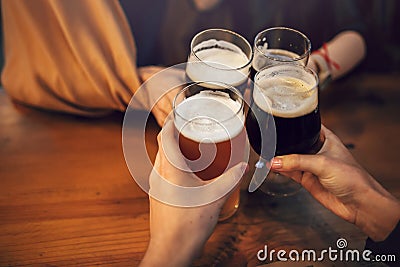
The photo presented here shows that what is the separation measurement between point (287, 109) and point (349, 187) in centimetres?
20

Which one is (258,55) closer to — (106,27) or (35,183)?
(106,27)

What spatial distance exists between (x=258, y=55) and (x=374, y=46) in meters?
0.71

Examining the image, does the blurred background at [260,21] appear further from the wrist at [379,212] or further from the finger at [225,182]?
the finger at [225,182]

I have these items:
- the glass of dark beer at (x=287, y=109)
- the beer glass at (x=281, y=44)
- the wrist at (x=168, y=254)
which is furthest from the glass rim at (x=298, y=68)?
the wrist at (x=168, y=254)

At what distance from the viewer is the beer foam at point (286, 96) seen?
3.43 ft

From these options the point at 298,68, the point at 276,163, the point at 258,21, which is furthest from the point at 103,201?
the point at 258,21

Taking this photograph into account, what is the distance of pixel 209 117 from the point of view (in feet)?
3.47

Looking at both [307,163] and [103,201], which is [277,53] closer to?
[307,163]

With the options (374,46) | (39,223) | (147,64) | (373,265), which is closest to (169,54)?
(147,64)

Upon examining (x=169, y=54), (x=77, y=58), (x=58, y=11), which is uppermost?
(x=58, y=11)

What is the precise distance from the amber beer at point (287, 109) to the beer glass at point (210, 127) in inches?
1.7

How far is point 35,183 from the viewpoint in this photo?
1.25 meters

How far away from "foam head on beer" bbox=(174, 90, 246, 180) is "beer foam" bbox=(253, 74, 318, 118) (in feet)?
0.16

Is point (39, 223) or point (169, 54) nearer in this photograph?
point (39, 223)
